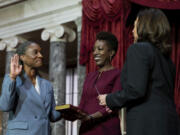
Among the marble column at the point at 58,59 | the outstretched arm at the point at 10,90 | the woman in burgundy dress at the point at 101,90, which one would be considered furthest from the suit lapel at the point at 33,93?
the marble column at the point at 58,59

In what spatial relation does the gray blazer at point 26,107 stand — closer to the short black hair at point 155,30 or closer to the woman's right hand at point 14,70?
the woman's right hand at point 14,70

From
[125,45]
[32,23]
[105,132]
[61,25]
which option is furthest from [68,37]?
[105,132]

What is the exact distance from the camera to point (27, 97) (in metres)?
3.84

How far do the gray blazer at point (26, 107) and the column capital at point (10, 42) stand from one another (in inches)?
228

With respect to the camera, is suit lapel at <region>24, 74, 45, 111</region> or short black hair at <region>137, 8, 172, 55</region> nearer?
short black hair at <region>137, 8, 172, 55</region>

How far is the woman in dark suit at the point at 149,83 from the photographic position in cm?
254

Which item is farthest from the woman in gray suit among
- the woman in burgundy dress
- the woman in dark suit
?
the woman in dark suit

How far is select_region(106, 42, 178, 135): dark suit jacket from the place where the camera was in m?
2.54

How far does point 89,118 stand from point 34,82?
3.25 feet

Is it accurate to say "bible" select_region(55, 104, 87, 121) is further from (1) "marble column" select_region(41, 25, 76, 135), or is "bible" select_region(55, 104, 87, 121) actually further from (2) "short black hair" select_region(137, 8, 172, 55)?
(1) "marble column" select_region(41, 25, 76, 135)

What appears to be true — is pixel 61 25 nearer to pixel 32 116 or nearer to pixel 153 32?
pixel 32 116

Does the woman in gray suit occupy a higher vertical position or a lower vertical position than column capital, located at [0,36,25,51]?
lower

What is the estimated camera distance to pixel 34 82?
4.09 metres

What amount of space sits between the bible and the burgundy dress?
213 millimetres
